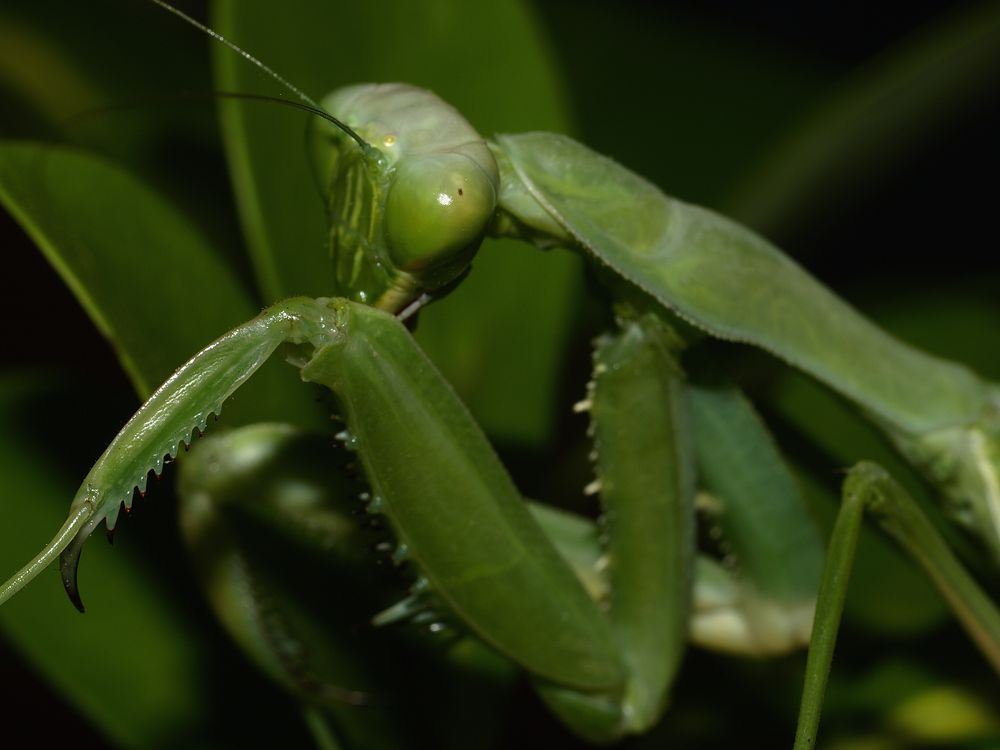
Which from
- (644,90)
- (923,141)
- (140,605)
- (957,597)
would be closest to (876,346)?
(957,597)

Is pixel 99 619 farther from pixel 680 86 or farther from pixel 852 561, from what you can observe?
pixel 680 86

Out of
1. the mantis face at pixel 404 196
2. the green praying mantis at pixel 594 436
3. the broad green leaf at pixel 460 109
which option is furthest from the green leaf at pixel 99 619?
the mantis face at pixel 404 196

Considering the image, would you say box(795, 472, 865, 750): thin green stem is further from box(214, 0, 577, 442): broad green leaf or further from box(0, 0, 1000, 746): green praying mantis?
box(214, 0, 577, 442): broad green leaf

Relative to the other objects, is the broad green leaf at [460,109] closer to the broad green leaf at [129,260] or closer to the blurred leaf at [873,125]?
the broad green leaf at [129,260]

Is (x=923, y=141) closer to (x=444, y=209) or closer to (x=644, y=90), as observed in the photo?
(x=644, y=90)

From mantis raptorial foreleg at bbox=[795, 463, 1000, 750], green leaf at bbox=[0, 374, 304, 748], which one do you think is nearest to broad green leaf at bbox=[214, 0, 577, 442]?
green leaf at bbox=[0, 374, 304, 748]
